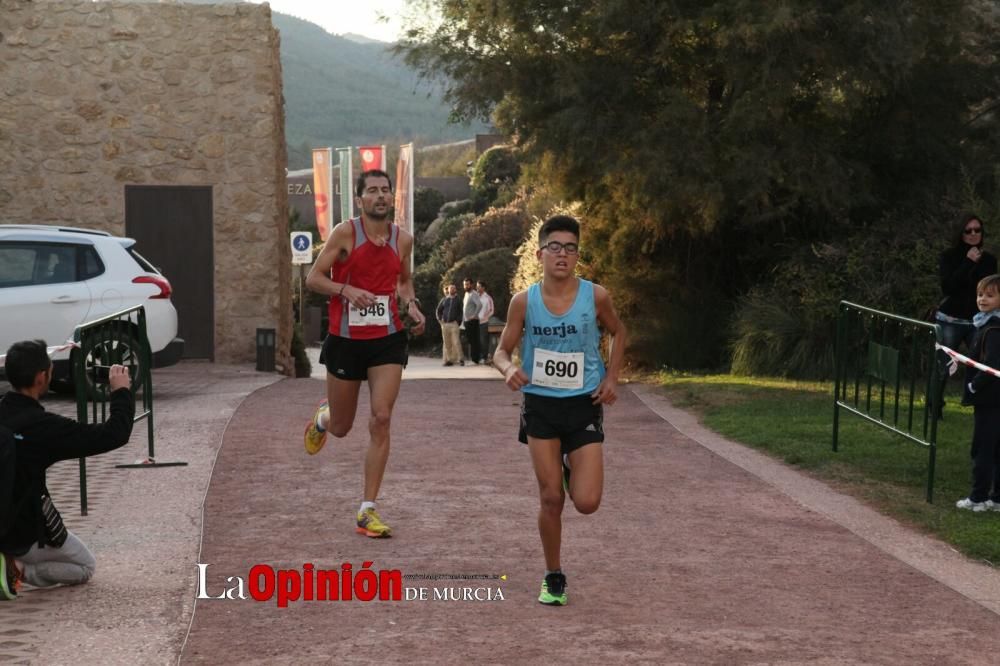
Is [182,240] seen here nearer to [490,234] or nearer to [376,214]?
[376,214]

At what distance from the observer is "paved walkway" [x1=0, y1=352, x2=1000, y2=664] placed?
5.48m

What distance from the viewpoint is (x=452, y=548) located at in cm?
716

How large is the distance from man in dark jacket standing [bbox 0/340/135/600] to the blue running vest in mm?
1802

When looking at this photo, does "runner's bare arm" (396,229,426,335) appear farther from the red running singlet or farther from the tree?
the tree

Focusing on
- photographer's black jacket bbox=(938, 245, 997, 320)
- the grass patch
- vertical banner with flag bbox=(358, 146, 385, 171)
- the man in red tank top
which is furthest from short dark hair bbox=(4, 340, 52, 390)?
vertical banner with flag bbox=(358, 146, 385, 171)

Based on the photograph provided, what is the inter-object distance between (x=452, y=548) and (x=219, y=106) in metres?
12.6

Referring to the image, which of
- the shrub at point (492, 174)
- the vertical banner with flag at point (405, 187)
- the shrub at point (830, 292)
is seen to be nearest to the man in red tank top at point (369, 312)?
the shrub at point (830, 292)

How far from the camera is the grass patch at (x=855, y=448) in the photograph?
8328mm

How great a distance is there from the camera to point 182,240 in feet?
61.2

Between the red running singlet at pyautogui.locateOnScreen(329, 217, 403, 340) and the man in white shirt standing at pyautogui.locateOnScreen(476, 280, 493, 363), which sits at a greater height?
the red running singlet at pyautogui.locateOnScreen(329, 217, 403, 340)

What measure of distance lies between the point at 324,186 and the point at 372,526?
3434cm

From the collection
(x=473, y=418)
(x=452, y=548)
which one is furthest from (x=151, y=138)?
(x=452, y=548)

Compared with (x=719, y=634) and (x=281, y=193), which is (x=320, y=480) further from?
(x=281, y=193)

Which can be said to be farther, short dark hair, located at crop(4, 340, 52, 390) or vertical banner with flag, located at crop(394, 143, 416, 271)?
vertical banner with flag, located at crop(394, 143, 416, 271)
